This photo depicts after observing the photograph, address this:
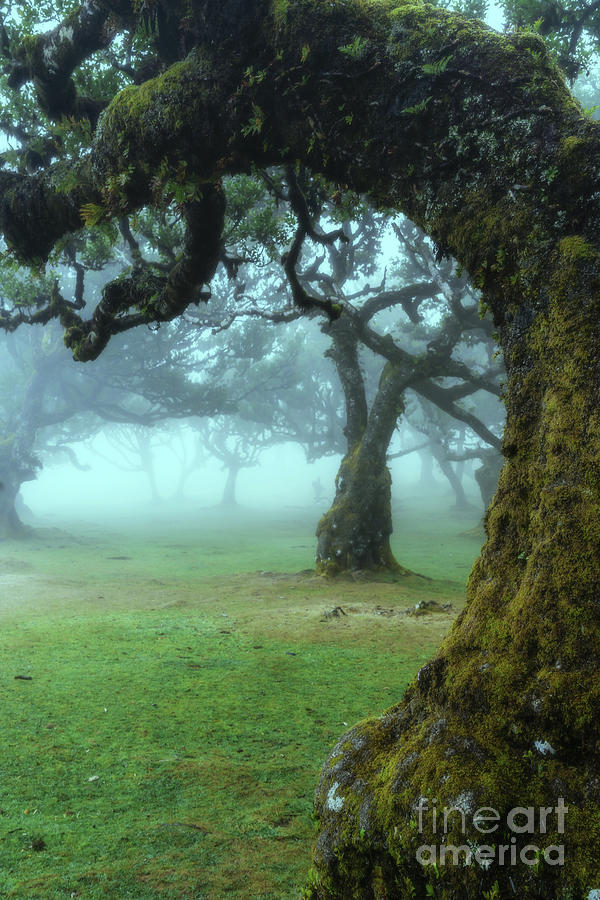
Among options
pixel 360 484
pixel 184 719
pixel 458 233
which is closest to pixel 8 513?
pixel 360 484

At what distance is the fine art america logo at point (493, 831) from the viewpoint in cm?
214

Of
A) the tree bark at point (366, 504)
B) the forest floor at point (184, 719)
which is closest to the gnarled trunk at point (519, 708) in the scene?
the forest floor at point (184, 719)

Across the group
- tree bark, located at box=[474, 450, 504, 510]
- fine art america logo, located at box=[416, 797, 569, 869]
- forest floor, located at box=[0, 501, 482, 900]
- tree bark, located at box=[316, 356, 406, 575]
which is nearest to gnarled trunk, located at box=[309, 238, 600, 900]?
fine art america logo, located at box=[416, 797, 569, 869]

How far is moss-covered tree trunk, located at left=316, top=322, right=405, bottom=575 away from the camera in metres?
14.6

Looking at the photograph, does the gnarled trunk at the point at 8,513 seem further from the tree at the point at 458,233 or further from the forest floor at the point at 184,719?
the tree at the point at 458,233

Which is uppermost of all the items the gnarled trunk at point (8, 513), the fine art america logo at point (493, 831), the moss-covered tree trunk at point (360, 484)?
the moss-covered tree trunk at point (360, 484)

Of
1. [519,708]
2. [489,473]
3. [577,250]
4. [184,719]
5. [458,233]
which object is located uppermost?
[458,233]

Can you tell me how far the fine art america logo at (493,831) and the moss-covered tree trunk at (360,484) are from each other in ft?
39.7

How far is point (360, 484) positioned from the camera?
1512cm

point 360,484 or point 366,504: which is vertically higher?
point 360,484

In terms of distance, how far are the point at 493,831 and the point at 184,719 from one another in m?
3.79

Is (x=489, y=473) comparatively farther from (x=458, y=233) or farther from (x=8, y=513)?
(x=458, y=233)

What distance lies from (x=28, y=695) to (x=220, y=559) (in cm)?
1483

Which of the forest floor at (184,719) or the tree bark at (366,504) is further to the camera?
the tree bark at (366,504)
